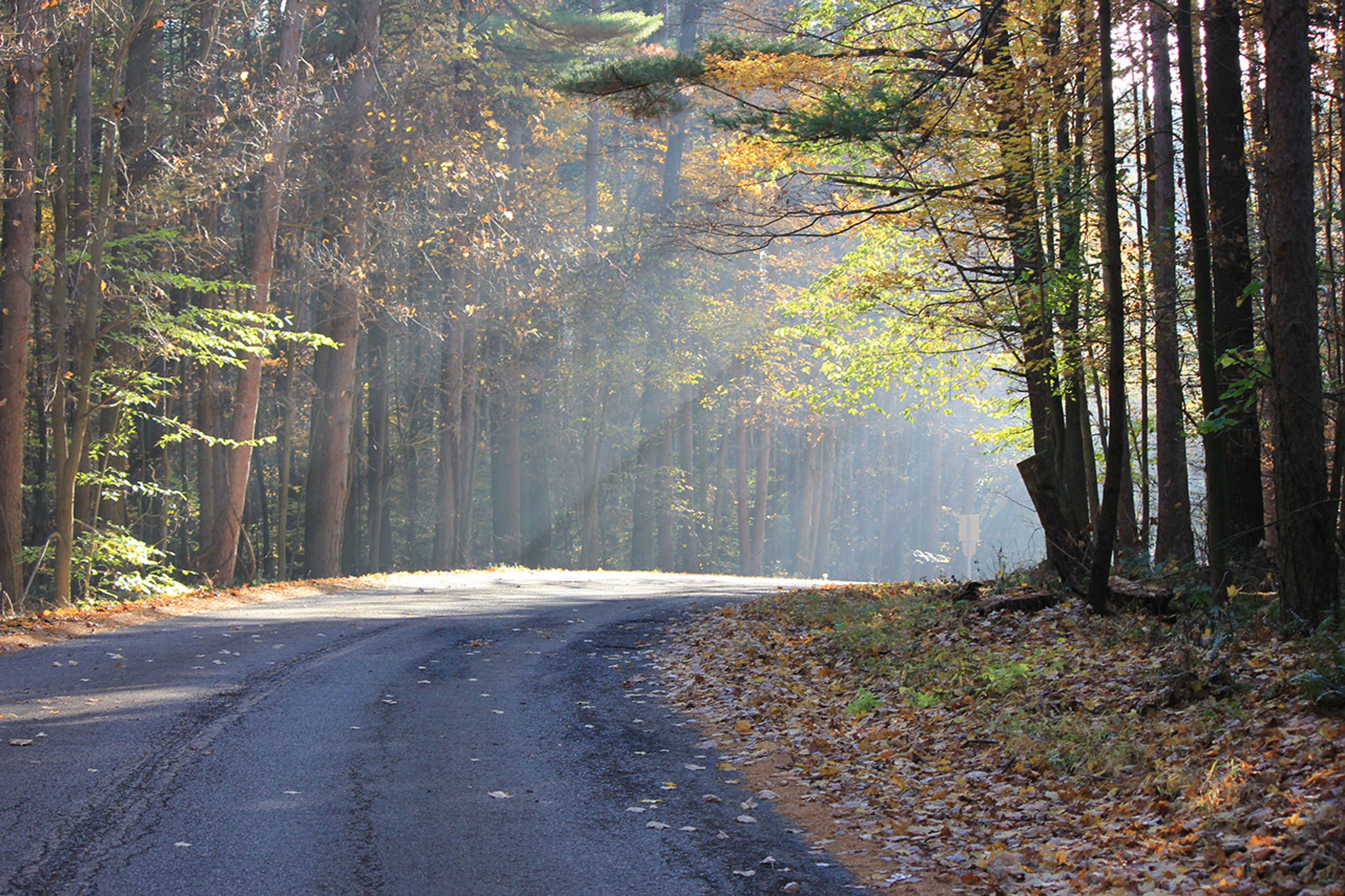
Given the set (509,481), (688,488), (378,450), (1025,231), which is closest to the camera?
(1025,231)

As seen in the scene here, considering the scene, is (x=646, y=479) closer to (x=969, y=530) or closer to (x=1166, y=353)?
(x=969, y=530)

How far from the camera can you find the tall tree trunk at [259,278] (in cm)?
1850

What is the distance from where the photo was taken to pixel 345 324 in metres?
22.2

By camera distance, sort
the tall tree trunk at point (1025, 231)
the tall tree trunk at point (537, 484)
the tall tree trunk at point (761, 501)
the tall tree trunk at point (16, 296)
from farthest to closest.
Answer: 1. the tall tree trunk at point (761, 501)
2. the tall tree trunk at point (537, 484)
3. the tall tree trunk at point (16, 296)
4. the tall tree trunk at point (1025, 231)

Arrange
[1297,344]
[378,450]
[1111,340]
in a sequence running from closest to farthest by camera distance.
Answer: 1. [1297,344]
2. [1111,340]
3. [378,450]

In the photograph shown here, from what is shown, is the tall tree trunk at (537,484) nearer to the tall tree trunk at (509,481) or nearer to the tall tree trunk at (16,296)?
the tall tree trunk at (509,481)

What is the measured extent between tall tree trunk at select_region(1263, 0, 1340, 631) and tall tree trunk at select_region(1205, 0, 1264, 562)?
2.26 metres

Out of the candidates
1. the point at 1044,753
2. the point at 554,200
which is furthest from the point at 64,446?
the point at 554,200

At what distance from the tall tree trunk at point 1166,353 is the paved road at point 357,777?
750 cm

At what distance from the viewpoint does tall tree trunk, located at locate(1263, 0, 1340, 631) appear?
300 inches

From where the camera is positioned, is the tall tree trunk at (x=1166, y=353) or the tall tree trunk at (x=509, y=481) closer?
the tall tree trunk at (x=1166, y=353)

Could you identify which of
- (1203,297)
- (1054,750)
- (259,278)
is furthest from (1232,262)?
(259,278)

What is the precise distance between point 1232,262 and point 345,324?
57.0ft

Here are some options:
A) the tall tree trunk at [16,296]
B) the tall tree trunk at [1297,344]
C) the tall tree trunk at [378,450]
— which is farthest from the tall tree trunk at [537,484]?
the tall tree trunk at [1297,344]
